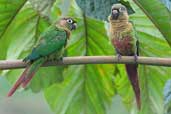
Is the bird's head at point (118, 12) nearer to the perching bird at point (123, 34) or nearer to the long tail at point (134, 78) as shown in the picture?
the perching bird at point (123, 34)

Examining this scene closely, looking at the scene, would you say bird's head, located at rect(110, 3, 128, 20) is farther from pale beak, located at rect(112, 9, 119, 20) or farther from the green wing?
the green wing

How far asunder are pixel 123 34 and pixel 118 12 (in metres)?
0.07

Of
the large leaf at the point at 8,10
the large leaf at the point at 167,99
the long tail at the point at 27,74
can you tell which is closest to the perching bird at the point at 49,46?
the long tail at the point at 27,74

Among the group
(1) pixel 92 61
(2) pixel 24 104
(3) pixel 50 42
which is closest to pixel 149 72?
(3) pixel 50 42

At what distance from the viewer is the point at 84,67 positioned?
234 cm

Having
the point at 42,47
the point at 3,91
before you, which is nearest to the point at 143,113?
the point at 42,47

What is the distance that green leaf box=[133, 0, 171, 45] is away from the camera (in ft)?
6.46

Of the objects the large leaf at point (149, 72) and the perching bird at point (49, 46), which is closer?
the perching bird at point (49, 46)

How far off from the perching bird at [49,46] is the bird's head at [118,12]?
13 cm

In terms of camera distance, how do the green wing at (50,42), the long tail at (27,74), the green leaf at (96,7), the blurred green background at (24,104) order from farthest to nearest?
the blurred green background at (24,104) → the green leaf at (96,7) → the green wing at (50,42) → the long tail at (27,74)

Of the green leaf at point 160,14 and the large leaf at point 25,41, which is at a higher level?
the green leaf at point 160,14

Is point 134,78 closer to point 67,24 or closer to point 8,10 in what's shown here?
point 67,24

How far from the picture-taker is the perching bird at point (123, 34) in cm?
209

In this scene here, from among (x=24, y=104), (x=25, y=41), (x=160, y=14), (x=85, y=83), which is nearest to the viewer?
(x=160, y=14)
